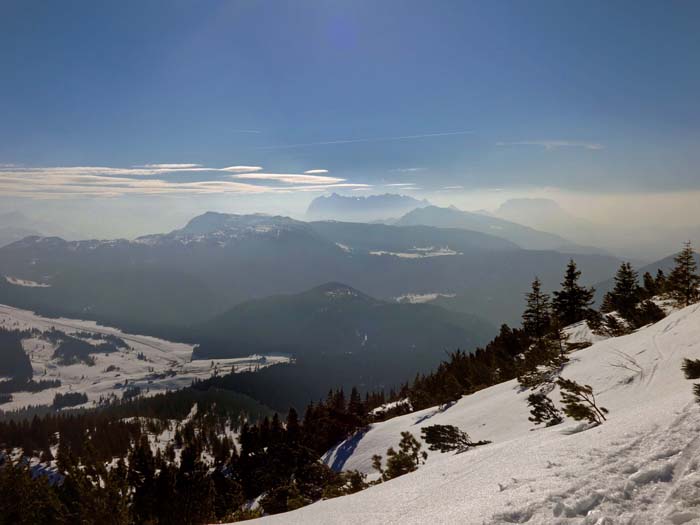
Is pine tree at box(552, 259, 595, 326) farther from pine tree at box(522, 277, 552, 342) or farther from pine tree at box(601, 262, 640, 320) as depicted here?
pine tree at box(601, 262, 640, 320)

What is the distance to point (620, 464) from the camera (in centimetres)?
647

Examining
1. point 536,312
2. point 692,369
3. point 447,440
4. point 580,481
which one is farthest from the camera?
point 536,312

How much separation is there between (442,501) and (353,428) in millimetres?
48396

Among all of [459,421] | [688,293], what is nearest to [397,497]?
[459,421]

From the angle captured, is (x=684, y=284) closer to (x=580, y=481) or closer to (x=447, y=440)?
(x=447, y=440)

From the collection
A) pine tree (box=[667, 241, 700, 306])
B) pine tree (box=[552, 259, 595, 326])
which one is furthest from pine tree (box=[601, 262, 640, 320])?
pine tree (box=[667, 241, 700, 306])

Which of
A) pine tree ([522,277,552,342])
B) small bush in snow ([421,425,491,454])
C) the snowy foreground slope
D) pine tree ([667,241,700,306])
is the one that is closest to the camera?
the snowy foreground slope

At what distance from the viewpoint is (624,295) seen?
48.5 metres

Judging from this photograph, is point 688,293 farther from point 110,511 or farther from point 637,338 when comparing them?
point 110,511

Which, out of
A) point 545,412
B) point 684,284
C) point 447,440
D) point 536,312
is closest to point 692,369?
point 545,412

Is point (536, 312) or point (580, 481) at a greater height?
point (580, 481)

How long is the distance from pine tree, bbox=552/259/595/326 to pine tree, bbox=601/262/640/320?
3.33 meters

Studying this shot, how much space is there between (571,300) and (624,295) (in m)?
7.54

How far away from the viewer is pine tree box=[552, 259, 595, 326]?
5391 centimetres
